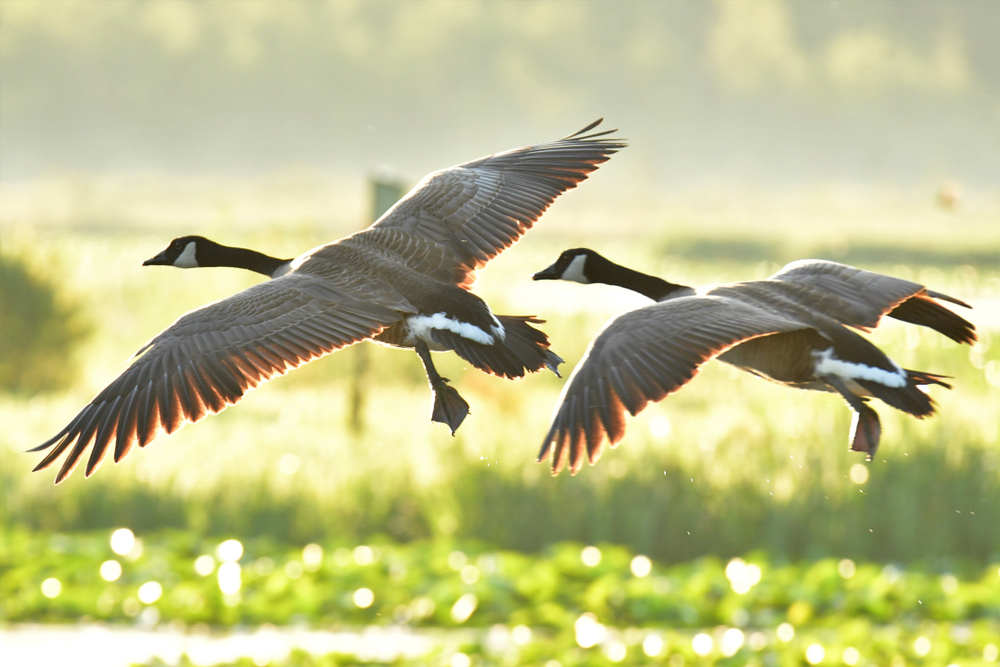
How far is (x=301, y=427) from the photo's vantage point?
12750 millimetres

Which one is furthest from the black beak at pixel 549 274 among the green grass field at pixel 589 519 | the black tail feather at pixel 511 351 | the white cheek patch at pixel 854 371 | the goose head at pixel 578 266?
the green grass field at pixel 589 519

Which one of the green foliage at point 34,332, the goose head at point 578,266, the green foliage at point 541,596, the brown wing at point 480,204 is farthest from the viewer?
the green foliage at point 34,332

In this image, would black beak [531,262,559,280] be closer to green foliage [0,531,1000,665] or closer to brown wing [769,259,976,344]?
brown wing [769,259,976,344]

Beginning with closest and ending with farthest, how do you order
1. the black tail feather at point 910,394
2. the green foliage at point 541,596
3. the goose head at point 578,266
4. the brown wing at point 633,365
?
the brown wing at point 633,365 < the black tail feather at point 910,394 < the goose head at point 578,266 < the green foliage at point 541,596

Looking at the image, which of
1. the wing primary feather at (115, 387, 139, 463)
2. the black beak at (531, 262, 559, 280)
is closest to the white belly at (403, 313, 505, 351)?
the black beak at (531, 262, 559, 280)

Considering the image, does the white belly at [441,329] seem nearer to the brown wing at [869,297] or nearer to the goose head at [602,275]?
the goose head at [602,275]

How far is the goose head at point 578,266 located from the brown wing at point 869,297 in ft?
1.20

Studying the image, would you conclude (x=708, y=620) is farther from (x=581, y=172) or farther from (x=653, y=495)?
(x=581, y=172)

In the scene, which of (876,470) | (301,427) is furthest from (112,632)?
(876,470)

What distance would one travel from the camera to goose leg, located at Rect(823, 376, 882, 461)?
197 cm

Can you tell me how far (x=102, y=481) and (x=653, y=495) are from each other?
5.37 m

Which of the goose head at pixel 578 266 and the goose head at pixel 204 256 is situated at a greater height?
the goose head at pixel 204 256

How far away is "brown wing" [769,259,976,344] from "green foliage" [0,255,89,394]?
50.5 ft

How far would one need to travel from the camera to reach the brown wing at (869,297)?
2121mm
